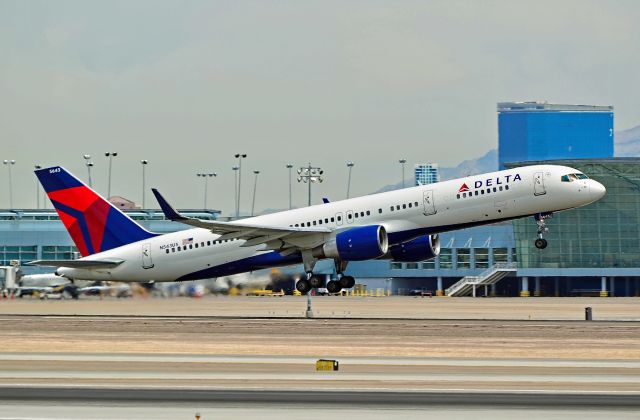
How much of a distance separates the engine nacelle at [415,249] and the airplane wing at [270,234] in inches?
156

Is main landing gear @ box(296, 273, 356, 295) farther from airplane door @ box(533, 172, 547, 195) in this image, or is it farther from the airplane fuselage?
airplane door @ box(533, 172, 547, 195)

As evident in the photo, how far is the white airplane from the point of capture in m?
56.3

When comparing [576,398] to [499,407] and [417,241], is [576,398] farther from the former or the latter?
[417,241]

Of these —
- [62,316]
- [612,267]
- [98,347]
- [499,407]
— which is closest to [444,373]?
[499,407]

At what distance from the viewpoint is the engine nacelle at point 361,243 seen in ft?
189

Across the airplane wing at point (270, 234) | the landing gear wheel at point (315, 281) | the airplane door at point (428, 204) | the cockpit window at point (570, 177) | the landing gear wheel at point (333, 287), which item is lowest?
the landing gear wheel at point (333, 287)

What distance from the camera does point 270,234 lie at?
59.8 m

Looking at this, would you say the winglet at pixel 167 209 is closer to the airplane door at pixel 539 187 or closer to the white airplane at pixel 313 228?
the white airplane at pixel 313 228

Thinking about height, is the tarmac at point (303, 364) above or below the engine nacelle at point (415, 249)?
below

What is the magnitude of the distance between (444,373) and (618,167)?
298 ft

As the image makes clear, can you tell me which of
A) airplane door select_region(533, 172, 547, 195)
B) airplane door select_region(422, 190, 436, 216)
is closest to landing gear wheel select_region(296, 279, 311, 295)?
airplane door select_region(422, 190, 436, 216)

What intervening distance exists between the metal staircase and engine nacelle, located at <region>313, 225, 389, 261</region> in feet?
197

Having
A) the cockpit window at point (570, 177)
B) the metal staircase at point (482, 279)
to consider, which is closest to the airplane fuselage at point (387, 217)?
the cockpit window at point (570, 177)

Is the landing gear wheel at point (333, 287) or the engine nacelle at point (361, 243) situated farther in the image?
the landing gear wheel at point (333, 287)
